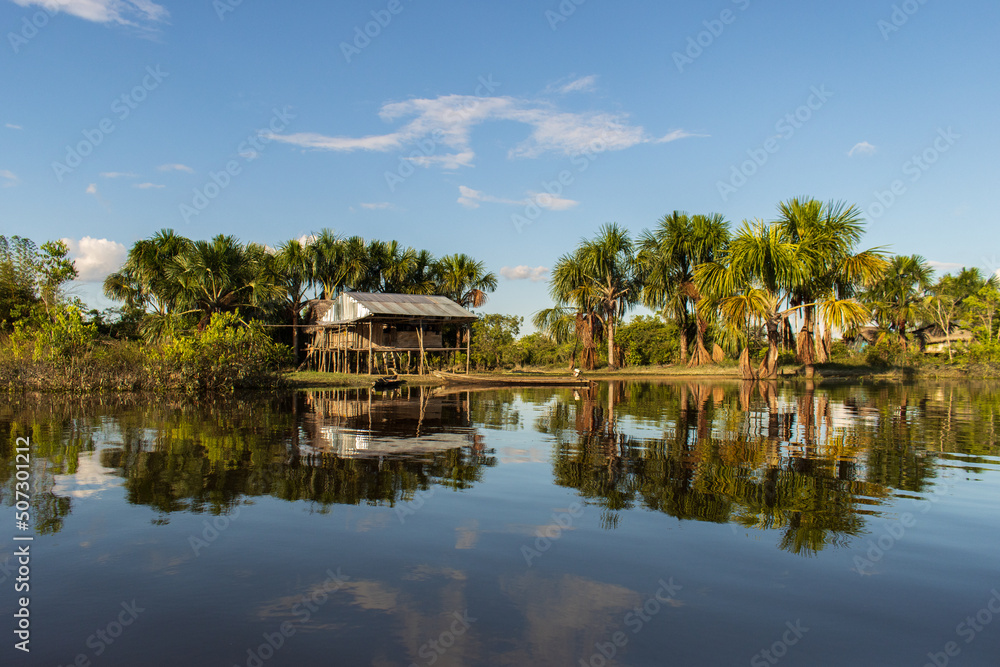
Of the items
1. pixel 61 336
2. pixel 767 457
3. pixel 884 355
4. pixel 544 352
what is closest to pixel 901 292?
pixel 884 355

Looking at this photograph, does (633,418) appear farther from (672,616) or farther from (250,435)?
(672,616)

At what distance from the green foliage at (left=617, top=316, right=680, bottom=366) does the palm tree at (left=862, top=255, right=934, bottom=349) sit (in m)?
14.2

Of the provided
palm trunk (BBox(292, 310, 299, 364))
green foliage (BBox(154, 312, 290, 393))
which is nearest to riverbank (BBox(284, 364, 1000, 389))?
palm trunk (BBox(292, 310, 299, 364))

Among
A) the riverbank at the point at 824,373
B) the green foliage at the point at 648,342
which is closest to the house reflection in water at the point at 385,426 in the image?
the riverbank at the point at 824,373

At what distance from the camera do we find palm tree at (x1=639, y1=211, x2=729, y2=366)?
38344mm

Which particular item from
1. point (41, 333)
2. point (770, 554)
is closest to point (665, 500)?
point (770, 554)

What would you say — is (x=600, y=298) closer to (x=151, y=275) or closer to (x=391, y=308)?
(x=391, y=308)

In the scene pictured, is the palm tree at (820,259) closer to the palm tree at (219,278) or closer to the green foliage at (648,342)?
the green foliage at (648,342)

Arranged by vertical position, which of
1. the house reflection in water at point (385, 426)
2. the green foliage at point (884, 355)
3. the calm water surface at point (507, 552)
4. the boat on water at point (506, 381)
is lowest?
the calm water surface at point (507, 552)

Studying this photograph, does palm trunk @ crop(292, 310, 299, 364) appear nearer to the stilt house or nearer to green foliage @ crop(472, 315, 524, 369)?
the stilt house

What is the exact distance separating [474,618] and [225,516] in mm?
3283

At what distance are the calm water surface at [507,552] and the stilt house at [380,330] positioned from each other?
21921mm

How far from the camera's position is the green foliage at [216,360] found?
2167 centimetres

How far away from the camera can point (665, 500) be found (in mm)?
6836
